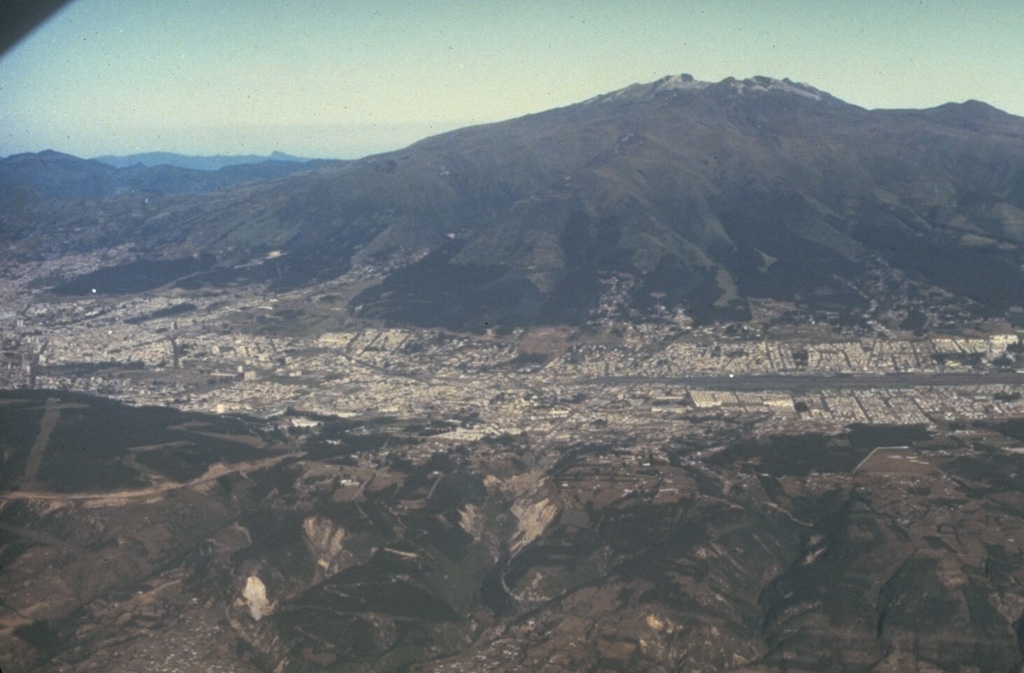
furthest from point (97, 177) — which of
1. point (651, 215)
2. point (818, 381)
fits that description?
point (818, 381)

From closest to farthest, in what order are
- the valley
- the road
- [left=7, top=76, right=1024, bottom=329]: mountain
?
the valley < the road < [left=7, top=76, right=1024, bottom=329]: mountain

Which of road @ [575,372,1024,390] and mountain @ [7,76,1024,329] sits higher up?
mountain @ [7,76,1024,329]

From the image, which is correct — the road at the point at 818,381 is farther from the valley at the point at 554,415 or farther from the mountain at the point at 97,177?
the mountain at the point at 97,177

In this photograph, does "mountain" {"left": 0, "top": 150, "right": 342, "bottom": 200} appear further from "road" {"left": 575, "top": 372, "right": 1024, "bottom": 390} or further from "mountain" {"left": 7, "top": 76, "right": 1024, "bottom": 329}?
"road" {"left": 575, "top": 372, "right": 1024, "bottom": 390}

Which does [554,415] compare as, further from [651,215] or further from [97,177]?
[97,177]

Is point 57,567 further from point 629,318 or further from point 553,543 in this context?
point 629,318

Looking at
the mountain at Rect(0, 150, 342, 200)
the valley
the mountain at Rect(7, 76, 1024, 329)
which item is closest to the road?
the valley

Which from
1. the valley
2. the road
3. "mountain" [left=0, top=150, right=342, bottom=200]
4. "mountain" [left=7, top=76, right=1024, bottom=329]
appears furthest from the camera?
"mountain" [left=0, top=150, right=342, bottom=200]

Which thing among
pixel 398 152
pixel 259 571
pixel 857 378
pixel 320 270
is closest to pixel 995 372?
pixel 857 378

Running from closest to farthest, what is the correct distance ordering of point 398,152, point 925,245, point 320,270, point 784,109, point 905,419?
point 905,419, point 925,245, point 320,270, point 784,109, point 398,152
